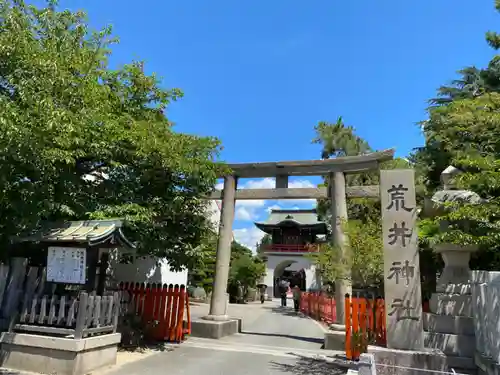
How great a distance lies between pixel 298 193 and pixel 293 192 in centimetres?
17

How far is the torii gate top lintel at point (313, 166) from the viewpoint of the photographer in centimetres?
1213

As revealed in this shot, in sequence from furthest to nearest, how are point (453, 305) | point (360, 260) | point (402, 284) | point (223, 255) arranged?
point (223, 255) < point (360, 260) < point (453, 305) < point (402, 284)

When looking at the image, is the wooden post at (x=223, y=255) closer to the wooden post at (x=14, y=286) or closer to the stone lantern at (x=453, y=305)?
the wooden post at (x=14, y=286)

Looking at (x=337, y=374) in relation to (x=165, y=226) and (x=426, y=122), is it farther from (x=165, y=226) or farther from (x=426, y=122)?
(x=426, y=122)

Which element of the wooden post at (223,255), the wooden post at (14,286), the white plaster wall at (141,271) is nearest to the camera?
the wooden post at (14,286)

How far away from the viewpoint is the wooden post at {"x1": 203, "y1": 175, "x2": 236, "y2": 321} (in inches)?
489

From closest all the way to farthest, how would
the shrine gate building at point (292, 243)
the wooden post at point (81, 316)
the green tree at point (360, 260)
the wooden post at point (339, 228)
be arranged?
the wooden post at point (81, 316)
the green tree at point (360, 260)
the wooden post at point (339, 228)
the shrine gate building at point (292, 243)

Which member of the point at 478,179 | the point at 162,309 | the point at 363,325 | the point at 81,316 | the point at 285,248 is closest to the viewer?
the point at 478,179

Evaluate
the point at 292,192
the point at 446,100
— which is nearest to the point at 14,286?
the point at 292,192

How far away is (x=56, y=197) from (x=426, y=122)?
13.7m

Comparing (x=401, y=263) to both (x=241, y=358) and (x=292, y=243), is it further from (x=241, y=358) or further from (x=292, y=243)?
(x=292, y=243)

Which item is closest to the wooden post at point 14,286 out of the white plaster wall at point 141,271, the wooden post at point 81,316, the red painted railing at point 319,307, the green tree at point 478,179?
the wooden post at point 81,316

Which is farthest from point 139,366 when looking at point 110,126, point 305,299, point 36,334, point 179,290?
point 305,299

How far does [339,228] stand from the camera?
1205cm
